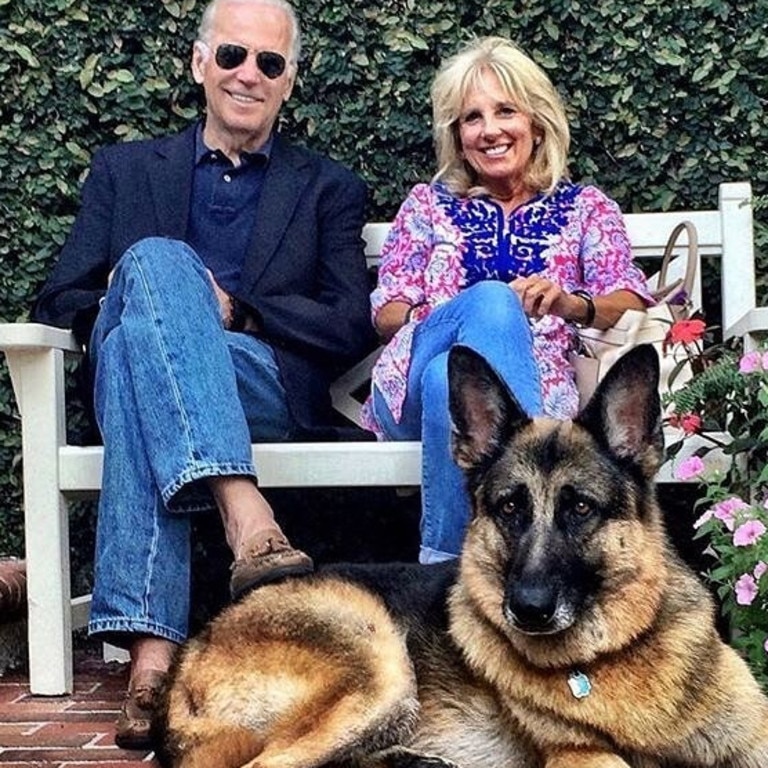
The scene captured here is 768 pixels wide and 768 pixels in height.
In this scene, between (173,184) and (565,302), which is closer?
(565,302)

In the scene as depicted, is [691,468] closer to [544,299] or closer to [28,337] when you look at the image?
[544,299]

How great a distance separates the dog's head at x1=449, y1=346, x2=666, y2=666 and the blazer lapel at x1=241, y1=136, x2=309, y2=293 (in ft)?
4.78

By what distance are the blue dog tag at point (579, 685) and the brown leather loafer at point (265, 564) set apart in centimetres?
73

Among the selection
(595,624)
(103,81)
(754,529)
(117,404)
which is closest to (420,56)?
(103,81)

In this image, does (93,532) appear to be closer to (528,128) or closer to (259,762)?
(528,128)

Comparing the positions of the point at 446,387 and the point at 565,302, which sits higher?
the point at 565,302

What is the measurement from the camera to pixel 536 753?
10.3 feet

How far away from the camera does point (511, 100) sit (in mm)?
4570

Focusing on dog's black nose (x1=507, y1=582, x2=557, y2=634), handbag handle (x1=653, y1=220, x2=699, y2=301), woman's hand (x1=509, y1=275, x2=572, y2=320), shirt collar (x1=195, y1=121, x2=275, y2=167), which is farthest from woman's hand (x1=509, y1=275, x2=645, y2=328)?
dog's black nose (x1=507, y1=582, x2=557, y2=634)

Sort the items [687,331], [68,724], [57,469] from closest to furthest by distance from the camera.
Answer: [68,724] → [687,331] → [57,469]

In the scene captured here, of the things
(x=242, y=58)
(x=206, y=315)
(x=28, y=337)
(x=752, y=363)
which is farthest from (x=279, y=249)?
(x=752, y=363)

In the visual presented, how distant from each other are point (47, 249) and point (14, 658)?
1.55 m

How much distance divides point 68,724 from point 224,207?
71.5 inches

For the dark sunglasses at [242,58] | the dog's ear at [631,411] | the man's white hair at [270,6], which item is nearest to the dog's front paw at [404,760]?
the dog's ear at [631,411]
